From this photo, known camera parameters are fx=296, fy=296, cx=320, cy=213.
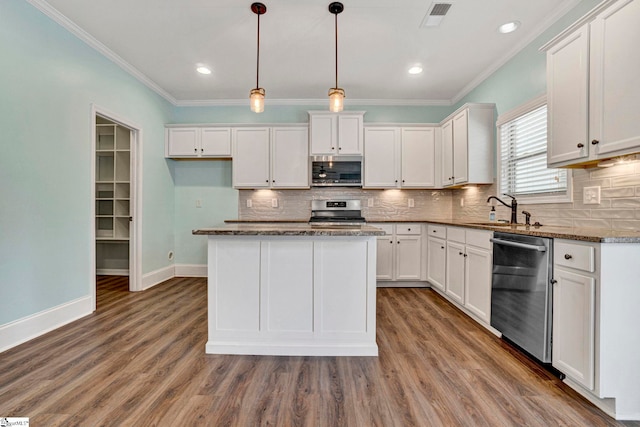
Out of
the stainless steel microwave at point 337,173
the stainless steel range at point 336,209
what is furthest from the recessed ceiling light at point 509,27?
the stainless steel range at point 336,209

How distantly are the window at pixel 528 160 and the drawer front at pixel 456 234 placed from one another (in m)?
0.68

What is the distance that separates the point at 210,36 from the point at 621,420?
4140 millimetres

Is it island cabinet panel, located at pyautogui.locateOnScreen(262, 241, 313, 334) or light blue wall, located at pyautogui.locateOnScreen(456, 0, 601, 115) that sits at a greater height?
light blue wall, located at pyautogui.locateOnScreen(456, 0, 601, 115)

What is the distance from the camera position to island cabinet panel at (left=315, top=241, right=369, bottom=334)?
86.3 inches

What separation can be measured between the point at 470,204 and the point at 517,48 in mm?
1862

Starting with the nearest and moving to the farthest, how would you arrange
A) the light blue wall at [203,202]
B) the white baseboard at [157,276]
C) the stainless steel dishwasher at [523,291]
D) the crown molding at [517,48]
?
the stainless steel dishwasher at [523,291]
the crown molding at [517,48]
the white baseboard at [157,276]
the light blue wall at [203,202]

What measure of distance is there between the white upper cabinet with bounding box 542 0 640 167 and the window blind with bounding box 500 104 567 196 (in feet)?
1.77

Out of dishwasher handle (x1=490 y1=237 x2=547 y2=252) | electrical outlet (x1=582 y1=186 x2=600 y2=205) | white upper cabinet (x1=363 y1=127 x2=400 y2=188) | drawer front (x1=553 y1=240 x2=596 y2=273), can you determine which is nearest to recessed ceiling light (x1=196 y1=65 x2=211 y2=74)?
white upper cabinet (x1=363 y1=127 x2=400 y2=188)

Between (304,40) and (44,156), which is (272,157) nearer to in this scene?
(304,40)

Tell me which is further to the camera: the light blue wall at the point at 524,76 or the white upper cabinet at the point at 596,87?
the light blue wall at the point at 524,76

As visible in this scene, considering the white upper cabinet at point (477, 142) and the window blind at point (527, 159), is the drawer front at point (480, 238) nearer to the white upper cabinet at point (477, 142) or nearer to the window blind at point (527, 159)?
the window blind at point (527, 159)

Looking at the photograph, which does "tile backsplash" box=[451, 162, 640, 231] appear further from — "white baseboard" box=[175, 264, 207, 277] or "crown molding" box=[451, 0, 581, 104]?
"white baseboard" box=[175, 264, 207, 277]

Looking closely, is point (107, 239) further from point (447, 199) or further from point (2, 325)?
point (447, 199)

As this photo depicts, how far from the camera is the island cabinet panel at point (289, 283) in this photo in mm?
2199
